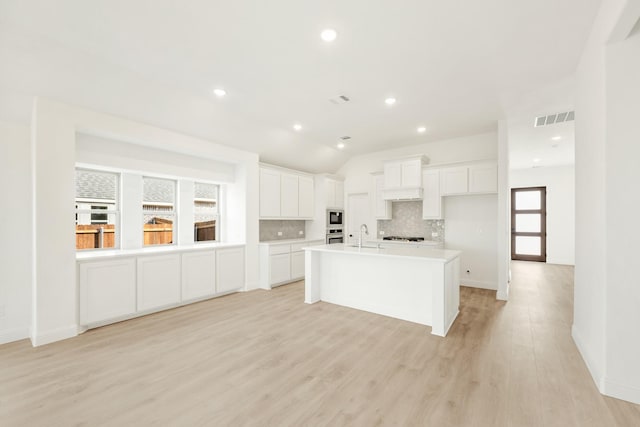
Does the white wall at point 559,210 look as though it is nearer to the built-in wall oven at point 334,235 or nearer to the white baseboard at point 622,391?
the built-in wall oven at point 334,235

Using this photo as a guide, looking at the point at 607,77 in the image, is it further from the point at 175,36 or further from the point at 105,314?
the point at 105,314

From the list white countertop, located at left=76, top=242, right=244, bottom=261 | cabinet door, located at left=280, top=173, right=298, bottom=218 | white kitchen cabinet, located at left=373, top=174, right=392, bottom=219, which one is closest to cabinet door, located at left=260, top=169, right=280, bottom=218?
cabinet door, located at left=280, top=173, right=298, bottom=218

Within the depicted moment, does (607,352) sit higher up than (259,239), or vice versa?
(259,239)

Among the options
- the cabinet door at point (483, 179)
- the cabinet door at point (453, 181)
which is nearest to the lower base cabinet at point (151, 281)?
the cabinet door at point (453, 181)

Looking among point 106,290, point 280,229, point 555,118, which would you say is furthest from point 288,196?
point 555,118

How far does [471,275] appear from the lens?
5750 millimetres

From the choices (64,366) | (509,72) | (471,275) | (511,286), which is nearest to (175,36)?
(64,366)

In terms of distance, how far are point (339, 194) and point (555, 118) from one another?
4.53 meters

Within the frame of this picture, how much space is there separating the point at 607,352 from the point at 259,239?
17.6ft

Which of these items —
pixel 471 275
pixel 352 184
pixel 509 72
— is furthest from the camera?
pixel 352 184

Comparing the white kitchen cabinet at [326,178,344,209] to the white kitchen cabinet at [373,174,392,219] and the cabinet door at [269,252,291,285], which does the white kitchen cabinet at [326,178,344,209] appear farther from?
the cabinet door at [269,252,291,285]

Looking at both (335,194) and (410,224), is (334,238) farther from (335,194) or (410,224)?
(410,224)

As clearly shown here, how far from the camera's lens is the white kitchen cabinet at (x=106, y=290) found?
3494 millimetres

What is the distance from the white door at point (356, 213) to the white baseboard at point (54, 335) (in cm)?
561
